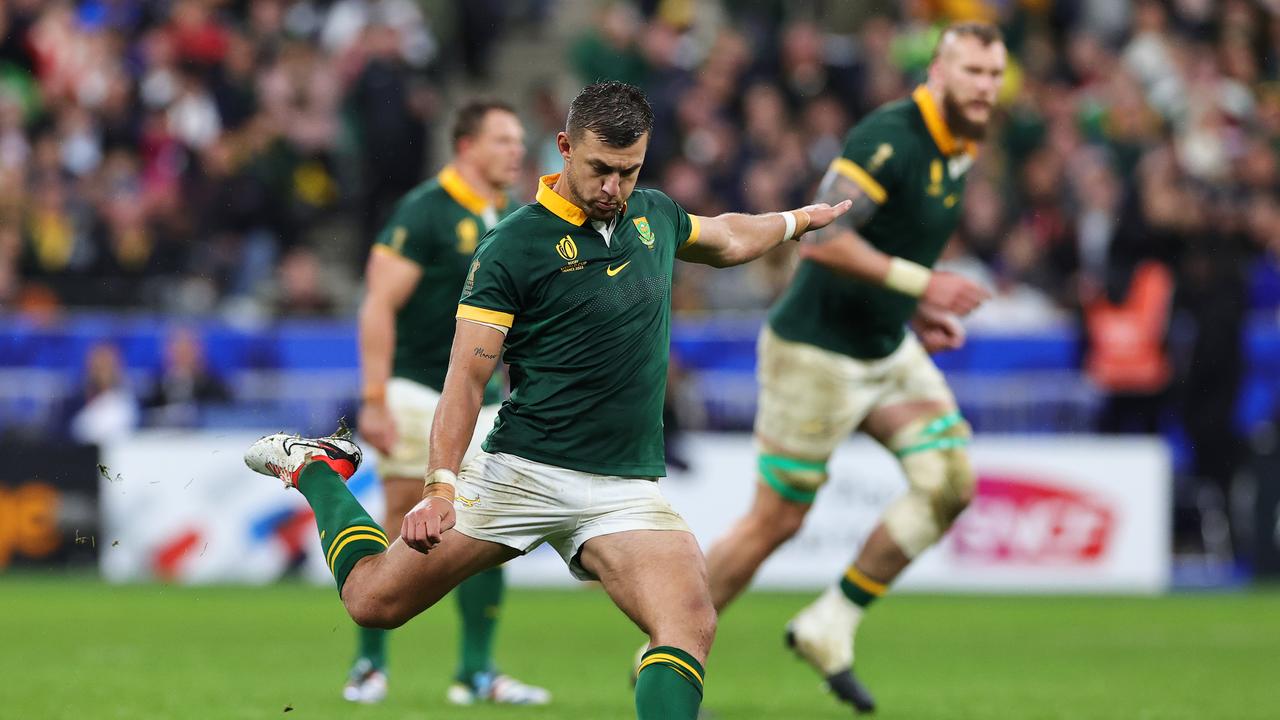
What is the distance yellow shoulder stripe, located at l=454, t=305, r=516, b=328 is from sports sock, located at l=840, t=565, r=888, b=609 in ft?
12.0

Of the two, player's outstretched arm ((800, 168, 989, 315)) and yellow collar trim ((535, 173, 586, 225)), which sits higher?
yellow collar trim ((535, 173, 586, 225))

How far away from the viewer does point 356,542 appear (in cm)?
734

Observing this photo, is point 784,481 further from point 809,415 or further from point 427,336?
point 427,336

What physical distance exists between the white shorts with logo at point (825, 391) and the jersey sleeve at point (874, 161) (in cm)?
89

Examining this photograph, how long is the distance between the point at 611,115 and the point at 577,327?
0.79 m

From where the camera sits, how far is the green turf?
960cm

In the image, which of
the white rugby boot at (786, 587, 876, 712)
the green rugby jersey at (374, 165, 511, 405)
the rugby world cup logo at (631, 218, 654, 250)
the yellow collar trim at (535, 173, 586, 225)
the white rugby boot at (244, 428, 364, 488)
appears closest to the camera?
the yellow collar trim at (535, 173, 586, 225)

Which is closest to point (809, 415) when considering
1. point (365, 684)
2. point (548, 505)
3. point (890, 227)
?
point (890, 227)

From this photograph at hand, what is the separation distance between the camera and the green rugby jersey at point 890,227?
9.55 metres

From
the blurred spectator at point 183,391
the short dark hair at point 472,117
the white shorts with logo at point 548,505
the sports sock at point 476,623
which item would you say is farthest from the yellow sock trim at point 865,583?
the blurred spectator at point 183,391

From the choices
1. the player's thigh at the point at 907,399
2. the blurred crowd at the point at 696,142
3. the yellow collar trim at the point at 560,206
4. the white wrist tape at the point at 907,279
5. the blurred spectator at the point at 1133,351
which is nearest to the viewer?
the yellow collar trim at the point at 560,206

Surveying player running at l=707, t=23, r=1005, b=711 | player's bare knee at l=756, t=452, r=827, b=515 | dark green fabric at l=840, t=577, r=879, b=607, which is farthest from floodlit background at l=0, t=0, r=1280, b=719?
player's bare knee at l=756, t=452, r=827, b=515

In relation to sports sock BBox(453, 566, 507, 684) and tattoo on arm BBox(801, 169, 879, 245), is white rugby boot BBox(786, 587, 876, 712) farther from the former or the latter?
tattoo on arm BBox(801, 169, 879, 245)

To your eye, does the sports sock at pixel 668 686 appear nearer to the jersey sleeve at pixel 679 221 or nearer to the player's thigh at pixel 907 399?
the jersey sleeve at pixel 679 221
